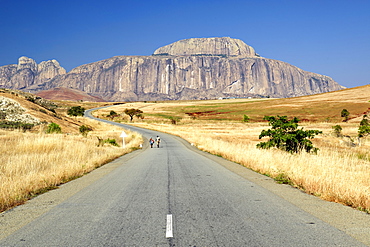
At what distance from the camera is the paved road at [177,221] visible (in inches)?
183

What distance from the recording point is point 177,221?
18.4 feet

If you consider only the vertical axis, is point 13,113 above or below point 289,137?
above

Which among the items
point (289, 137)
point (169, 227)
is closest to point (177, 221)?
point (169, 227)

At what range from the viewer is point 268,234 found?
4.91m

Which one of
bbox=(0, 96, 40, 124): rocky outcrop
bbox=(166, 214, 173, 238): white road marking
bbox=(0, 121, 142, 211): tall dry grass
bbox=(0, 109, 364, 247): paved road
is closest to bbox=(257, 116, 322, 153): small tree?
bbox=(0, 121, 142, 211): tall dry grass

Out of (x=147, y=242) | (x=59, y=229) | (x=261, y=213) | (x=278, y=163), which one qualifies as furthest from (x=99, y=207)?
(x=278, y=163)

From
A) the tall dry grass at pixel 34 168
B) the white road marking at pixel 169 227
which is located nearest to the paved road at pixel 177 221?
the white road marking at pixel 169 227

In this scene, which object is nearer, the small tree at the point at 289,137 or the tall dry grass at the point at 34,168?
the tall dry grass at the point at 34,168

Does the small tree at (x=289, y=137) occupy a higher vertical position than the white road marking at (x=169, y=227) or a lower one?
higher

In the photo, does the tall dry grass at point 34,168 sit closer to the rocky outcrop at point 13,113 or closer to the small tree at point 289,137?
the small tree at point 289,137

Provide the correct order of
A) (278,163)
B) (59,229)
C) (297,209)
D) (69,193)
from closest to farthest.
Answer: (59,229), (297,209), (69,193), (278,163)

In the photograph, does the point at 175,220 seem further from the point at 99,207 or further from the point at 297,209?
the point at 297,209

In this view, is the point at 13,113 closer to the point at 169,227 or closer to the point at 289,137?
the point at 289,137

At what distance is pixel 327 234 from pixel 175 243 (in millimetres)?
2590
